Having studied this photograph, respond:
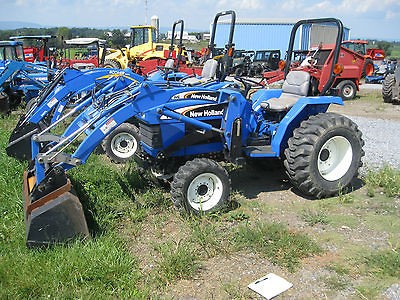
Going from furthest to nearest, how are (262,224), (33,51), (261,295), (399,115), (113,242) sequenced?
(33,51)
(399,115)
(262,224)
(113,242)
(261,295)

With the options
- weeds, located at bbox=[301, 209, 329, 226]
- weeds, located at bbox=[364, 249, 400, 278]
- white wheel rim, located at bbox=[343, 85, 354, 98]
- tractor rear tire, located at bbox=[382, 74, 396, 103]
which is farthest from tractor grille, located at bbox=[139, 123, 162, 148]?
white wheel rim, located at bbox=[343, 85, 354, 98]

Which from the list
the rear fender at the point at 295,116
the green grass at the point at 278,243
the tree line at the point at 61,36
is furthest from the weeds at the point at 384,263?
the tree line at the point at 61,36

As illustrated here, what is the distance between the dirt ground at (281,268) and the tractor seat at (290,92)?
1.11 m

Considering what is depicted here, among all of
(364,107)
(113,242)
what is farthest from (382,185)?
(364,107)

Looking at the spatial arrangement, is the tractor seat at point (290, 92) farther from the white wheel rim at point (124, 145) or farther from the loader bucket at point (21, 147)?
the loader bucket at point (21, 147)

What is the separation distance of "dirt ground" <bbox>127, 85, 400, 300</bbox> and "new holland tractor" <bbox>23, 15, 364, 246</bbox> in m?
0.37

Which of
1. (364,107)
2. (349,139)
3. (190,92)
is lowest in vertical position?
(364,107)

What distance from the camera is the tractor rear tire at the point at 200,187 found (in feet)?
14.8

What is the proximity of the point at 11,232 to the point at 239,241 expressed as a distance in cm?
223

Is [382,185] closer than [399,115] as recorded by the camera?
Yes

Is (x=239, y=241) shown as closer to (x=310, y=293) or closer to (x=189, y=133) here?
(x=310, y=293)

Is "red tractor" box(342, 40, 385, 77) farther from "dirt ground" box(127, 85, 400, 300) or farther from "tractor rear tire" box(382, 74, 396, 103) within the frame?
"dirt ground" box(127, 85, 400, 300)

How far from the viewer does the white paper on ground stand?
129 inches

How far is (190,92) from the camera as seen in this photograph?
15.9 feet
